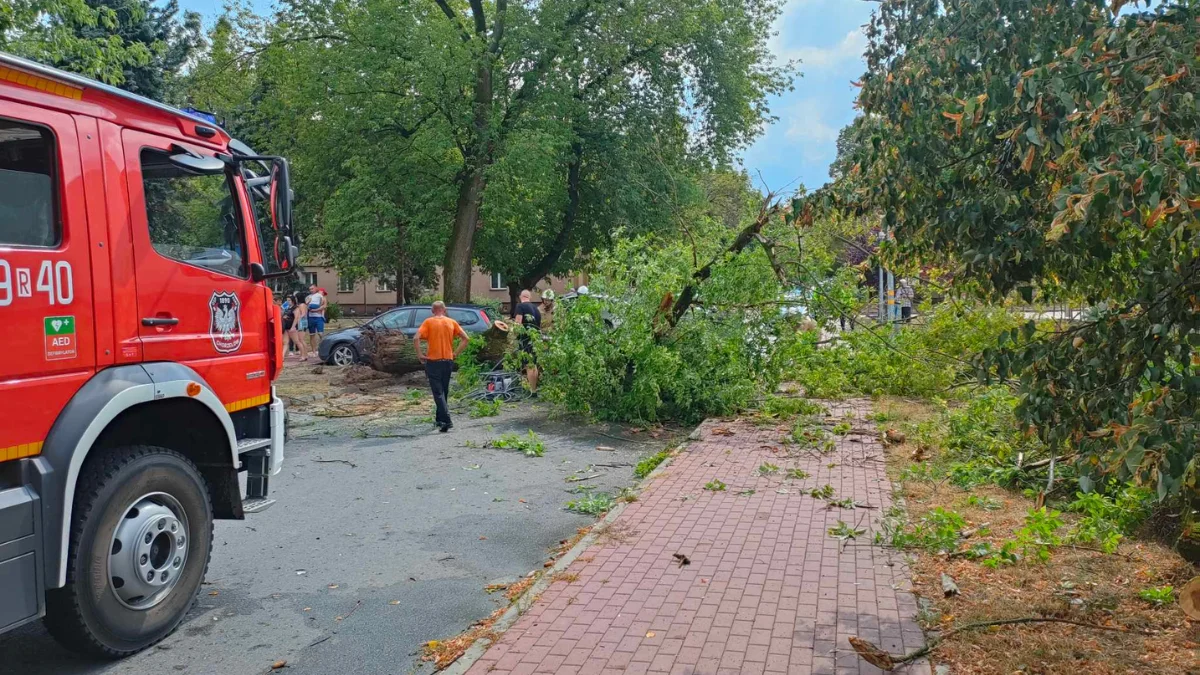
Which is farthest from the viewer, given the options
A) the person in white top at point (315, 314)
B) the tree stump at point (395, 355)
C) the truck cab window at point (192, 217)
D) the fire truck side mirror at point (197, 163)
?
the person in white top at point (315, 314)

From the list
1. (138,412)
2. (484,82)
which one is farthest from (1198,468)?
(484,82)

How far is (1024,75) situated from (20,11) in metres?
13.5

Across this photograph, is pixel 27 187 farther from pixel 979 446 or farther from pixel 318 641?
pixel 979 446

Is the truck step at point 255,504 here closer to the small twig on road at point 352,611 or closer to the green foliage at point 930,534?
the small twig on road at point 352,611

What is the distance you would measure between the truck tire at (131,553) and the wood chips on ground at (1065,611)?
4.00 meters

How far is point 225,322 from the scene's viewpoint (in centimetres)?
566

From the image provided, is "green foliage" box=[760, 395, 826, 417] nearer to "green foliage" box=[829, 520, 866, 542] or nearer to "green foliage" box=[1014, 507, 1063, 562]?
"green foliage" box=[829, 520, 866, 542]

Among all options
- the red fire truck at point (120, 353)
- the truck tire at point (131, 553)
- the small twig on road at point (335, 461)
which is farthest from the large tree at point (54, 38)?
the truck tire at point (131, 553)

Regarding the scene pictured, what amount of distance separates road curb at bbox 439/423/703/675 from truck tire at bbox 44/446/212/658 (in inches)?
65.0

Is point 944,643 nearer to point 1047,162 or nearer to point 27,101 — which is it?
point 1047,162

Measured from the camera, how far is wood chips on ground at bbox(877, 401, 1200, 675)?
14.4ft

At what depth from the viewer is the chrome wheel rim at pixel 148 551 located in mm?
4770

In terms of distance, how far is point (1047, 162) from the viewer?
14.3 feet

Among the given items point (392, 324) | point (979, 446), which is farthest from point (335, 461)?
point (392, 324)
